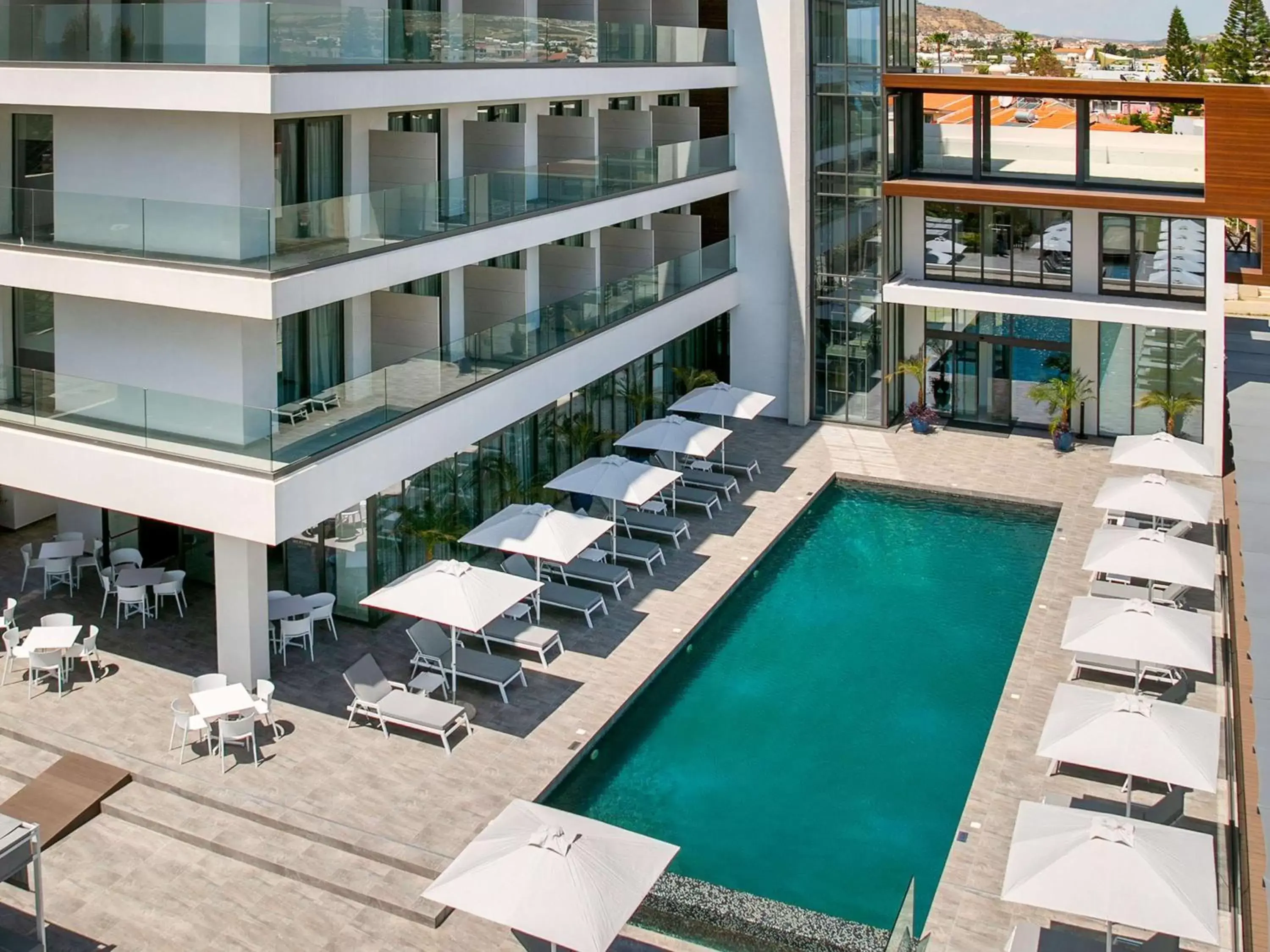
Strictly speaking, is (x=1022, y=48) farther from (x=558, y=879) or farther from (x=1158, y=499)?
(x=558, y=879)

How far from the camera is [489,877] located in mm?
11828

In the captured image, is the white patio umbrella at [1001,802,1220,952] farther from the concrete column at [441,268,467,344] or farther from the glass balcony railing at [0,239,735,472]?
the concrete column at [441,268,467,344]

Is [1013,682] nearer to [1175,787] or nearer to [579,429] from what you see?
[1175,787]

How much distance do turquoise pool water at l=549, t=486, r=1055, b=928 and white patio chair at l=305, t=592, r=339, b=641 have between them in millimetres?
4403

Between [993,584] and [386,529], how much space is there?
9.31 m

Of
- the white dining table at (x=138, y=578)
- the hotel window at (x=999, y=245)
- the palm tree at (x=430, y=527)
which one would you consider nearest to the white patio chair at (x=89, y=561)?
the white dining table at (x=138, y=578)

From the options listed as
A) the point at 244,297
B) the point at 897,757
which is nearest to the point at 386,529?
the point at 244,297

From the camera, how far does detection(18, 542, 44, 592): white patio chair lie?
66.1ft

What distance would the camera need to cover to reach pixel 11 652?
57.8 ft

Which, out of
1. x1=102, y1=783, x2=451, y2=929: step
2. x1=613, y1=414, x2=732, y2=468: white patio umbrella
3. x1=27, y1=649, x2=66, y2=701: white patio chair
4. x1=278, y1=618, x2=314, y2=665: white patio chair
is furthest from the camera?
x1=613, y1=414, x2=732, y2=468: white patio umbrella

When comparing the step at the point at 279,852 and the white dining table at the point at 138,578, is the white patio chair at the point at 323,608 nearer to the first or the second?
the white dining table at the point at 138,578

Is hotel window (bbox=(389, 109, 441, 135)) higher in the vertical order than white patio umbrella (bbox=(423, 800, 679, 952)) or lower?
higher

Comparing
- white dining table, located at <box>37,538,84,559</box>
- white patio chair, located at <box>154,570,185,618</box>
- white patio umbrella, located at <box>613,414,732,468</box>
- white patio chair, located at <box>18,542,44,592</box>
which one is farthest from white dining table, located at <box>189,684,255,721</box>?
white patio umbrella, located at <box>613,414,732,468</box>

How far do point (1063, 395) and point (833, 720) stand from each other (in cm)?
1221
